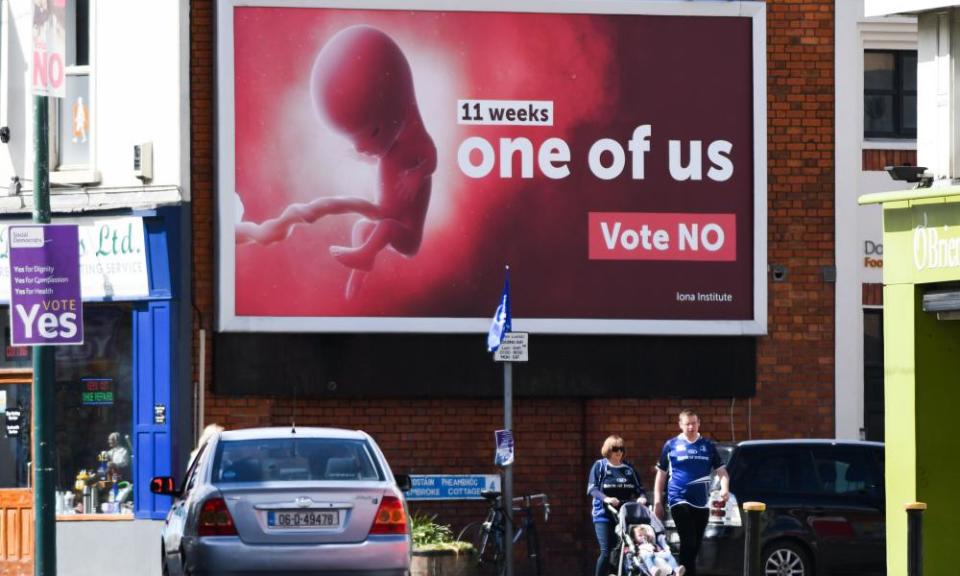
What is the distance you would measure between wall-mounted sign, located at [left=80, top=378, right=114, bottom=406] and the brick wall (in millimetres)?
1170

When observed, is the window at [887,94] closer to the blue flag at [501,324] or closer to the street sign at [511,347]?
the blue flag at [501,324]

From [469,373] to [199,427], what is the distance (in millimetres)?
3072

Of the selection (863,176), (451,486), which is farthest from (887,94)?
(451,486)

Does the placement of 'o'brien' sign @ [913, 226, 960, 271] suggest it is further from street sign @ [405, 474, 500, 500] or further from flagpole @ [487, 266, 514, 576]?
street sign @ [405, 474, 500, 500]

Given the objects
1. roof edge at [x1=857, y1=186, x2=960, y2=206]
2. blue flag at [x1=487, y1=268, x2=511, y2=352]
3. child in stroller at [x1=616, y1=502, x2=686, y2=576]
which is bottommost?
child in stroller at [x1=616, y1=502, x2=686, y2=576]

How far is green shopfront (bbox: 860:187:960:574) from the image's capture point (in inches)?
614

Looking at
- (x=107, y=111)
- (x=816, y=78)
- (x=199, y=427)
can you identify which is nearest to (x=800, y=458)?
(x=816, y=78)

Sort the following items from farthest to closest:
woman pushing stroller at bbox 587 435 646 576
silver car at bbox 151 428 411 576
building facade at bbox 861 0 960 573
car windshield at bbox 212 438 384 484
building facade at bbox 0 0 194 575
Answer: building facade at bbox 0 0 194 575
woman pushing stroller at bbox 587 435 646 576
building facade at bbox 861 0 960 573
car windshield at bbox 212 438 384 484
silver car at bbox 151 428 411 576

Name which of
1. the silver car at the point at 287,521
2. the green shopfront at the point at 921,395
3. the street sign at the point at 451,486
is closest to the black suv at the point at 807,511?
the green shopfront at the point at 921,395

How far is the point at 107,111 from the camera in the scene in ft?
68.2

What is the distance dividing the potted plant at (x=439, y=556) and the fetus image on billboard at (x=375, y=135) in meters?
2.96

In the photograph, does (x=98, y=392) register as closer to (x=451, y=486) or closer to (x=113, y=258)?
(x=113, y=258)

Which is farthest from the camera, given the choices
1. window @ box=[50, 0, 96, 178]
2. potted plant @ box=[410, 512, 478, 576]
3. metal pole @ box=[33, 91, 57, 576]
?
window @ box=[50, 0, 96, 178]

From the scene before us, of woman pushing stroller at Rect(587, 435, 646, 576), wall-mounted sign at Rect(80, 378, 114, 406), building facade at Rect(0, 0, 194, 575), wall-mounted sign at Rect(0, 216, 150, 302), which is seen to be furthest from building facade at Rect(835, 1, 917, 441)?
wall-mounted sign at Rect(80, 378, 114, 406)
